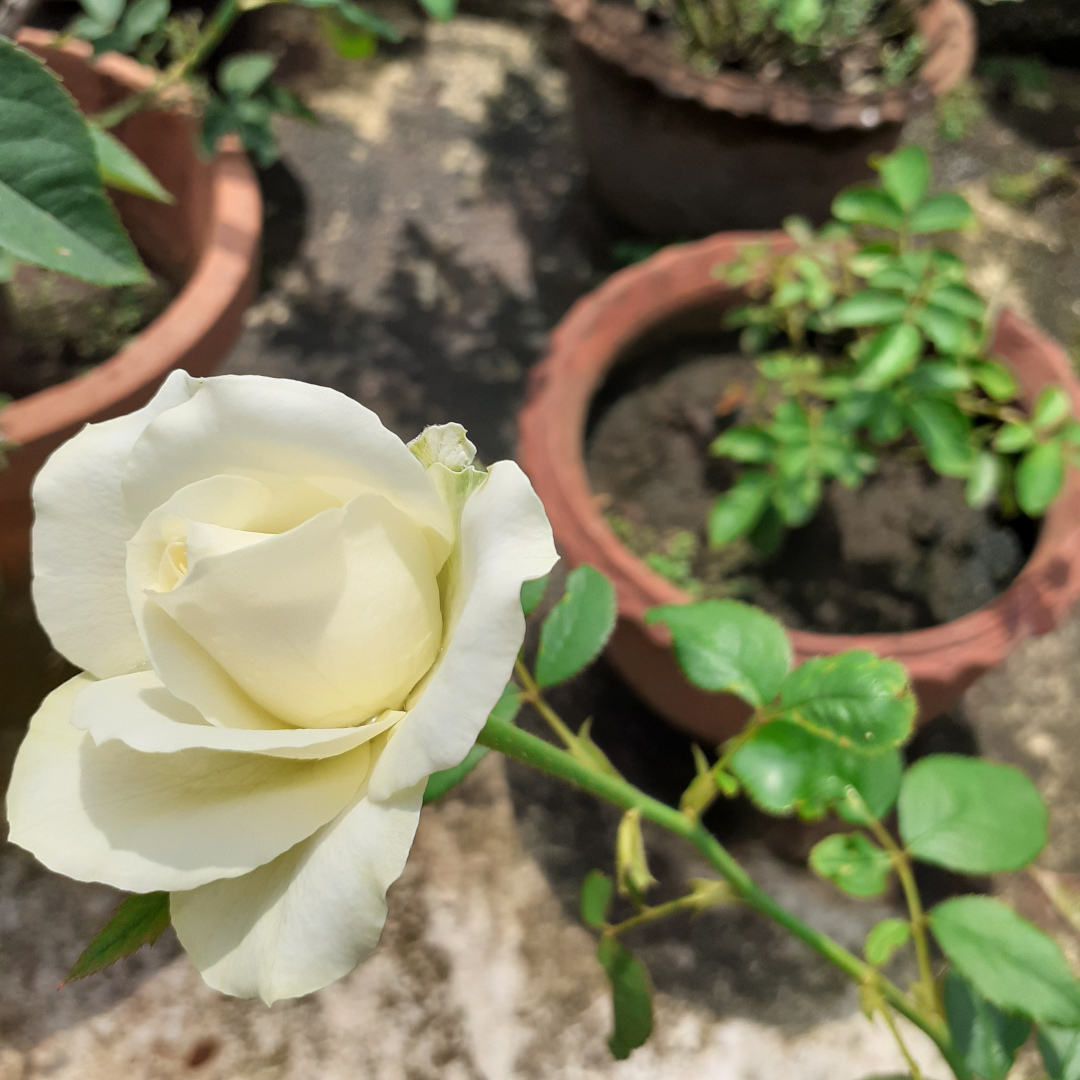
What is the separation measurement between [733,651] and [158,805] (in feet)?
1.15

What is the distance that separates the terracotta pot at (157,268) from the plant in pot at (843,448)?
1.35 feet

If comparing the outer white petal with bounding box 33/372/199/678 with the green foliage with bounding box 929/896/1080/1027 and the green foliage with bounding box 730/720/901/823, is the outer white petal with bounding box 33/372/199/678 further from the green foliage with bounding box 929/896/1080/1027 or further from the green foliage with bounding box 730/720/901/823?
the green foliage with bounding box 929/896/1080/1027

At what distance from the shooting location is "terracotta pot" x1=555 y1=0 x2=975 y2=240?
1215 millimetres

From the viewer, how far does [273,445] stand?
12.0 inches

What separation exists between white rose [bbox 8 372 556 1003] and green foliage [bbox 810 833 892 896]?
38 centimetres

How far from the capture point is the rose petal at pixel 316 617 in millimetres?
290

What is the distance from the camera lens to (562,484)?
0.94 m

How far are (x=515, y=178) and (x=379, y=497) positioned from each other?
163cm

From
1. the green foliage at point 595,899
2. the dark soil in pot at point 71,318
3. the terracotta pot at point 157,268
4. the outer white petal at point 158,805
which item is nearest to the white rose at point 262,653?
the outer white petal at point 158,805

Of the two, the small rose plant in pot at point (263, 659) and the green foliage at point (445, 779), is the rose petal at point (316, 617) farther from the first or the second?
the green foliage at point (445, 779)

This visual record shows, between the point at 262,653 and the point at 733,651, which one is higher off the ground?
the point at 262,653

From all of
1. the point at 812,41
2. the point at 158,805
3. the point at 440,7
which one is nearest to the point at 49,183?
the point at 158,805

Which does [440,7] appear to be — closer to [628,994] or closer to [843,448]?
[843,448]

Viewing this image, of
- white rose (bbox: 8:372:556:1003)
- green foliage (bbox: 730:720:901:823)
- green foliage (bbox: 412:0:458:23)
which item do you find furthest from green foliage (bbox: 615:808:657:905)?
green foliage (bbox: 412:0:458:23)
